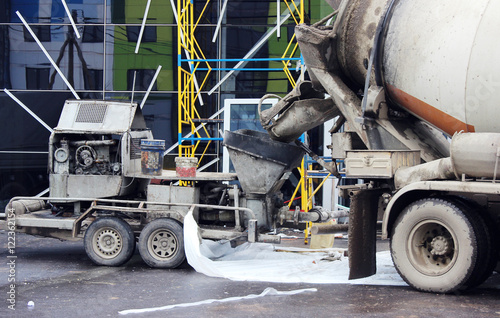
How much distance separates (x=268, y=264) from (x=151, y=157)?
231 centimetres

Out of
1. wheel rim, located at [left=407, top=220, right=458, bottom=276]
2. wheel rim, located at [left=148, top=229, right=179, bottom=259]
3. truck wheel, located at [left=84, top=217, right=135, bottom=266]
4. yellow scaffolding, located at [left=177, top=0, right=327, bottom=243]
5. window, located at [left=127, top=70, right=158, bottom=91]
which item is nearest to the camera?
wheel rim, located at [left=407, top=220, right=458, bottom=276]

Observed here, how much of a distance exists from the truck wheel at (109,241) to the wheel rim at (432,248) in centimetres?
384

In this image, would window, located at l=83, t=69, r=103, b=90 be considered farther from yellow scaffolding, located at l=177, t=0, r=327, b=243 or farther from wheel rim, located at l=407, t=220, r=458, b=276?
wheel rim, located at l=407, t=220, r=458, b=276

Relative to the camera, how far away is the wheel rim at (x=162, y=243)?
9.01 metres

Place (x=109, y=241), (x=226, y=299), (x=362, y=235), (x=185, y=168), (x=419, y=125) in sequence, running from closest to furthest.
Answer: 1. (x=226, y=299)
2. (x=362, y=235)
3. (x=419, y=125)
4. (x=109, y=241)
5. (x=185, y=168)

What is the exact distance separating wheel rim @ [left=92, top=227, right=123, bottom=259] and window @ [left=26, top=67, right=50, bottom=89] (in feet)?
21.1

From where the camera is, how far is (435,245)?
711cm

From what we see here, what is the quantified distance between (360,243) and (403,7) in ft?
9.01

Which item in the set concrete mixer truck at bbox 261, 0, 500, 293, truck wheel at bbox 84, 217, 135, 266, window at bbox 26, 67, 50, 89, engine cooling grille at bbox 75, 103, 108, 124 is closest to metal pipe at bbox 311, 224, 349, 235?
concrete mixer truck at bbox 261, 0, 500, 293

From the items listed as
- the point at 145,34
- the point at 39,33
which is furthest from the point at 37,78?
the point at 145,34

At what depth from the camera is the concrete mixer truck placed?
6734 mm

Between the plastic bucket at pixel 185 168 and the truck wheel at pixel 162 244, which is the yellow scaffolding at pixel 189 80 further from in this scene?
the truck wheel at pixel 162 244

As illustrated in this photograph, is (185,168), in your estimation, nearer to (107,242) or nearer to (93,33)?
(107,242)

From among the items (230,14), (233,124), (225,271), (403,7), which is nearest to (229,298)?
(225,271)
